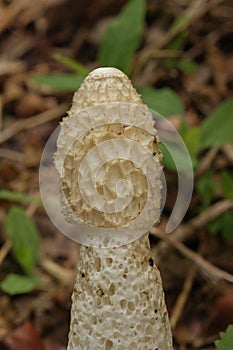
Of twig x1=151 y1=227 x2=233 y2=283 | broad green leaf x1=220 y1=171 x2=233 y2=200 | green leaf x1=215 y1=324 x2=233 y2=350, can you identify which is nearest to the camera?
green leaf x1=215 y1=324 x2=233 y2=350

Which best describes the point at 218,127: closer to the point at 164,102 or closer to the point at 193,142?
the point at 193,142

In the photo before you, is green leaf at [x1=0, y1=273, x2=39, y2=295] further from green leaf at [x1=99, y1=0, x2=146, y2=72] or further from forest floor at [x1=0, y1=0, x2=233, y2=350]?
green leaf at [x1=99, y1=0, x2=146, y2=72]

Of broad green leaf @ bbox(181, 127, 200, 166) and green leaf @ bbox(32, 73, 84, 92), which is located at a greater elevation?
green leaf @ bbox(32, 73, 84, 92)

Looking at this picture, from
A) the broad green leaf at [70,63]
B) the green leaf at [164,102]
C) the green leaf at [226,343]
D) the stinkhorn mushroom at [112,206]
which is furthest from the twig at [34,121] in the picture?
the green leaf at [226,343]

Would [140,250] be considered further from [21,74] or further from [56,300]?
[21,74]

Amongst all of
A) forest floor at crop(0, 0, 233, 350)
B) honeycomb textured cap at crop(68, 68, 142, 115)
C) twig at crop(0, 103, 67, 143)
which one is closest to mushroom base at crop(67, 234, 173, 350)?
honeycomb textured cap at crop(68, 68, 142, 115)

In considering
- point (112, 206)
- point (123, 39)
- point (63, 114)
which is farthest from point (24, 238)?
point (63, 114)
